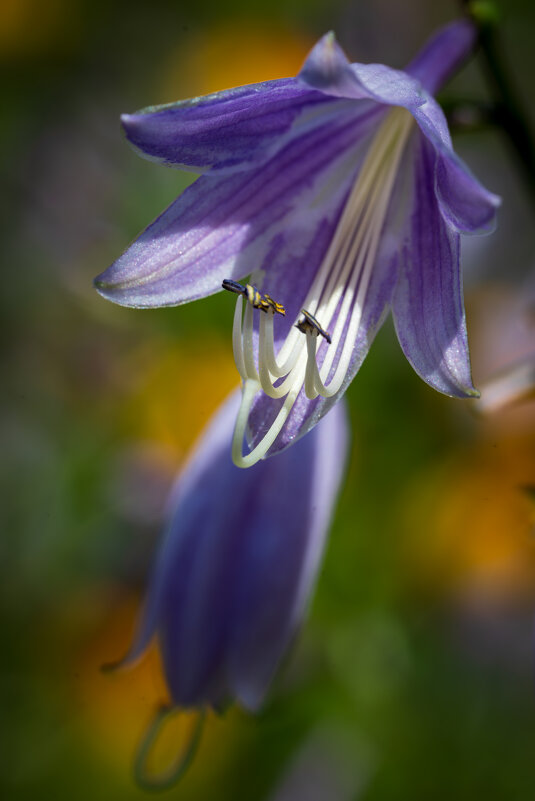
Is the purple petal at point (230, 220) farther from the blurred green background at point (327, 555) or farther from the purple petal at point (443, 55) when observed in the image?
the blurred green background at point (327, 555)

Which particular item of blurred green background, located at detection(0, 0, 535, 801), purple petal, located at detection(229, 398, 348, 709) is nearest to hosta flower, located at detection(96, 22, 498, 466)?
purple petal, located at detection(229, 398, 348, 709)

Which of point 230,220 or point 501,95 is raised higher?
point 501,95

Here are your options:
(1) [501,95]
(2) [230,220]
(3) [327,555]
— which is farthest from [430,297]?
(3) [327,555]

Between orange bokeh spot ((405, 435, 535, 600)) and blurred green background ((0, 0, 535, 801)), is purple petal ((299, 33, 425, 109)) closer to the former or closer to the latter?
blurred green background ((0, 0, 535, 801))

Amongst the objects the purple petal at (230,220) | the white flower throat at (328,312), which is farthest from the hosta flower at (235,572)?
the purple petal at (230,220)

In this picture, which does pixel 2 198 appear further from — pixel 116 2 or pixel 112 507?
pixel 112 507

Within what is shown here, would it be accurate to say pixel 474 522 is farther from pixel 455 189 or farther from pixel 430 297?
pixel 455 189

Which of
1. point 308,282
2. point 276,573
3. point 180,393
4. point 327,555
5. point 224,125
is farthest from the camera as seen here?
point 180,393
